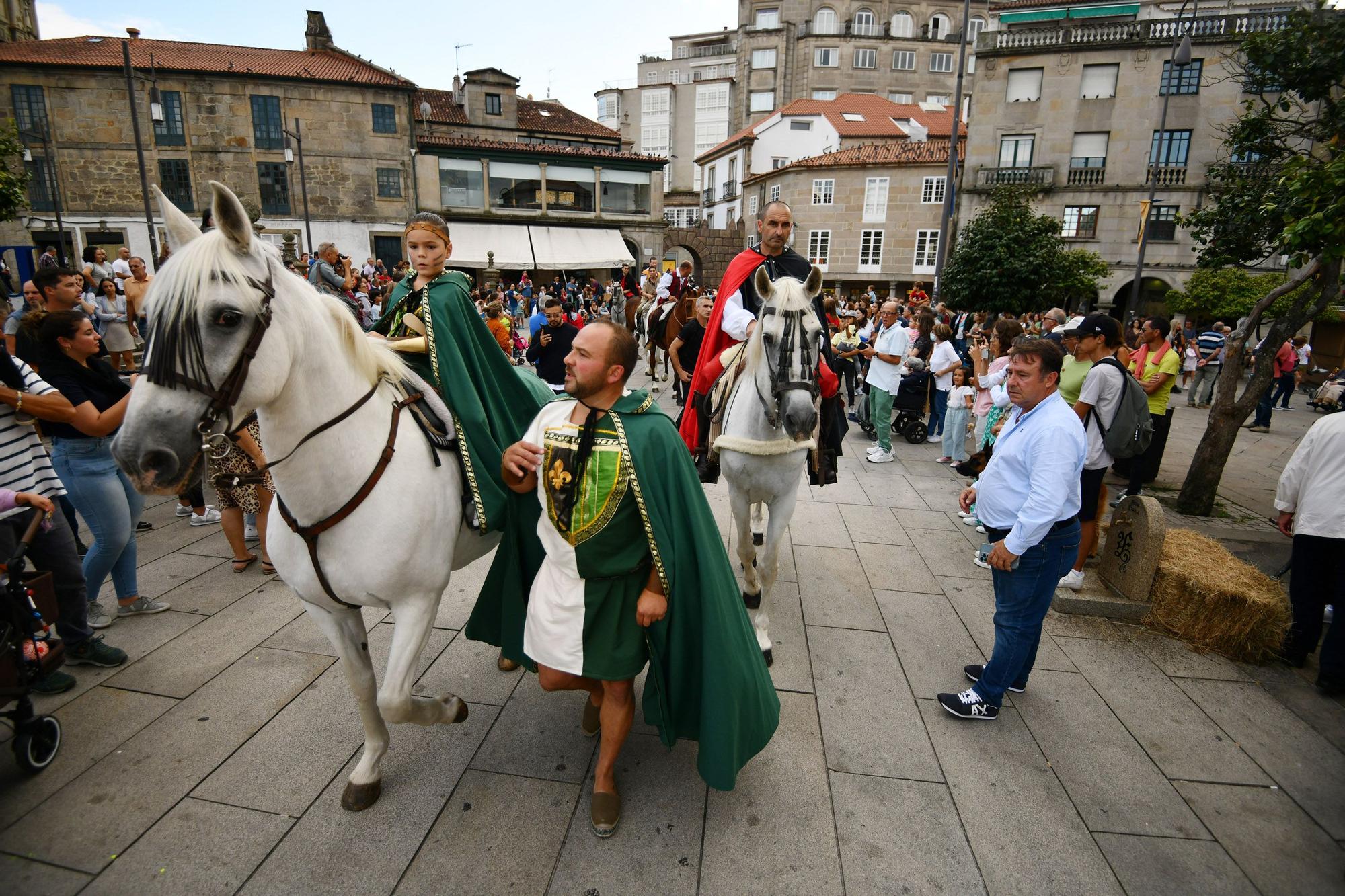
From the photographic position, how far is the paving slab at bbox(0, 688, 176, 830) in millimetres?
2797

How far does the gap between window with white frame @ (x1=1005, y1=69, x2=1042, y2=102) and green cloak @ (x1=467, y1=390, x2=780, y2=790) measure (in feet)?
102

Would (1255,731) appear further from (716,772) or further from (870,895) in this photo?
(716,772)

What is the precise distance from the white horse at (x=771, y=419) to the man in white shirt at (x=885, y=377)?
15.6ft

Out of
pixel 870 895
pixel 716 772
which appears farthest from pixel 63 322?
pixel 870 895

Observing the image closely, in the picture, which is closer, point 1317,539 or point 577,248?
point 1317,539

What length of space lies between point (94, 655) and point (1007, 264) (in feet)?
64.0

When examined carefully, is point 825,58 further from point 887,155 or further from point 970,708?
point 970,708

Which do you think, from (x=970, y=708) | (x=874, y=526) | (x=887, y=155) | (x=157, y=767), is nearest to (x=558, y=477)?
(x=157, y=767)

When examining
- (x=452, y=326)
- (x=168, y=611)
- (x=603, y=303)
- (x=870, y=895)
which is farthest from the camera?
(x=603, y=303)

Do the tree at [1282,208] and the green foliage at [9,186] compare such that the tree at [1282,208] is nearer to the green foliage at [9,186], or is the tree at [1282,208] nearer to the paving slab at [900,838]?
the paving slab at [900,838]

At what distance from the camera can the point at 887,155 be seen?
3159cm

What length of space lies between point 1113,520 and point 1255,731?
177 centimetres

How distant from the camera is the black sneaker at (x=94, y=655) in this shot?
12.1 feet

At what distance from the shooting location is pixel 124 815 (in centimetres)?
270
